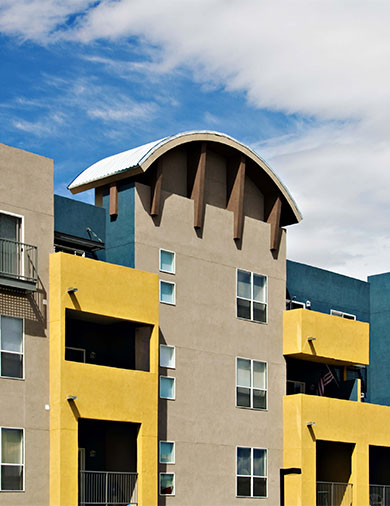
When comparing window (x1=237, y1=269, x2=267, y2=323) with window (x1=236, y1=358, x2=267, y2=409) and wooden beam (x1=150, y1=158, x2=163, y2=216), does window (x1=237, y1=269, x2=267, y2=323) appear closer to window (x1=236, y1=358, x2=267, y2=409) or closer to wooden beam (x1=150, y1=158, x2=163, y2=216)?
window (x1=236, y1=358, x2=267, y2=409)

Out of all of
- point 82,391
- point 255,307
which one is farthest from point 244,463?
point 82,391

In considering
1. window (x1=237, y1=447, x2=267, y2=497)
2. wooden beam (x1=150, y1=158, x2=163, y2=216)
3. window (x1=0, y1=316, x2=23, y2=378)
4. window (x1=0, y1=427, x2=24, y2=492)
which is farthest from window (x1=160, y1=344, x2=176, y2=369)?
window (x1=0, y1=427, x2=24, y2=492)

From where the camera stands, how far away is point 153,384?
33781 mm

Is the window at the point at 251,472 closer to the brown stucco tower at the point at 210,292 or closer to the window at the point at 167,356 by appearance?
the brown stucco tower at the point at 210,292

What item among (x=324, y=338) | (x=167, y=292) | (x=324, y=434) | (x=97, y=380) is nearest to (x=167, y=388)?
(x=167, y=292)

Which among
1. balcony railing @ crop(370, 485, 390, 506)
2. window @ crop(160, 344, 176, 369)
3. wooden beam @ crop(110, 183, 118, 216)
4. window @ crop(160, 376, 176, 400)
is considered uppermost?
wooden beam @ crop(110, 183, 118, 216)

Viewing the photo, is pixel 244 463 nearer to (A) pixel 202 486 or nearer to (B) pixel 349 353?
(A) pixel 202 486

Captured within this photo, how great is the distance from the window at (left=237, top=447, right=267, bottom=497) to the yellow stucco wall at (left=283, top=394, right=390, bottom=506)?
130 centimetres

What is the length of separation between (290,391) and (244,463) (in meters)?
6.62

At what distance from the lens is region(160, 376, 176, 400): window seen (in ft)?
116

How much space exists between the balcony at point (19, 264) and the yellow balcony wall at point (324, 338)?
43.6 feet

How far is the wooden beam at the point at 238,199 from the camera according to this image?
39406 millimetres

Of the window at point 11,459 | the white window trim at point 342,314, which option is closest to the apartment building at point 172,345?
the window at point 11,459

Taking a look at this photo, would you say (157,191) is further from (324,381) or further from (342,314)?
(342,314)
